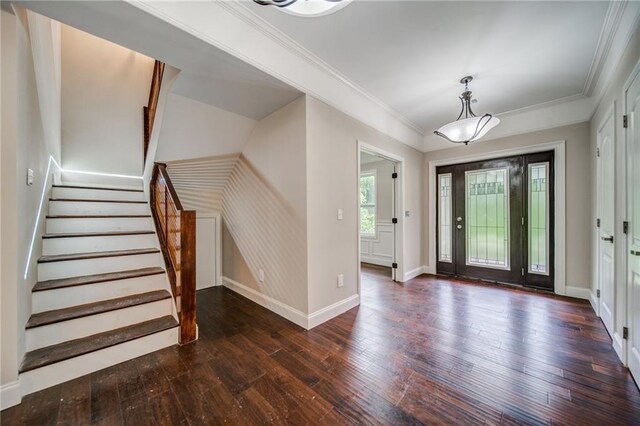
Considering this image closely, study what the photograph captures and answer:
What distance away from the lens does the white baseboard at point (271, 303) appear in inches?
101

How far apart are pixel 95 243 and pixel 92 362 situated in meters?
1.27

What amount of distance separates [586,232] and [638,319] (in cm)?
213

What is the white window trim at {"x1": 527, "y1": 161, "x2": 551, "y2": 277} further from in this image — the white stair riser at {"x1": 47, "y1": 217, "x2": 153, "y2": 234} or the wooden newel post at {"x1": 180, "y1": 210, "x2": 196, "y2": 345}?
the white stair riser at {"x1": 47, "y1": 217, "x2": 153, "y2": 234}

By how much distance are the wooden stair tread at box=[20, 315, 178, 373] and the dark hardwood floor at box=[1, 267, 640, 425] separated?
177 mm

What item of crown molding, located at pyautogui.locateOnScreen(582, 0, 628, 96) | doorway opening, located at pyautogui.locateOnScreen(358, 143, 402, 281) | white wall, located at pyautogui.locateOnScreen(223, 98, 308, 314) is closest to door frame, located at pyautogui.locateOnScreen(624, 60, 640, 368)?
crown molding, located at pyautogui.locateOnScreen(582, 0, 628, 96)

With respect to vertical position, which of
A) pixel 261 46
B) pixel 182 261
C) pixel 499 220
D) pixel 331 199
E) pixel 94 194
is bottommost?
pixel 182 261

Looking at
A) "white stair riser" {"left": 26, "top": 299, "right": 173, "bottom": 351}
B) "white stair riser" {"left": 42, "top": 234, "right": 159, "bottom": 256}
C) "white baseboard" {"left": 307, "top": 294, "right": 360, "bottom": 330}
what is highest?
"white stair riser" {"left": 42, "top": 234, "right": 159, "bottom": 256}

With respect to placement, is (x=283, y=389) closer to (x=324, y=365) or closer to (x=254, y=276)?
(x=324, y=365)

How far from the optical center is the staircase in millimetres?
1741

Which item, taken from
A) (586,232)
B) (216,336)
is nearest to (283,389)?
(216,336)

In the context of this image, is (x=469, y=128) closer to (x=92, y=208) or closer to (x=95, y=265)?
(x=95, y=265)

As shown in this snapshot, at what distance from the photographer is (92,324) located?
1.97 m

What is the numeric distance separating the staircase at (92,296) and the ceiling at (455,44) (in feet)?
8.55

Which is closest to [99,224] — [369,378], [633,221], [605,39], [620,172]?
[369,378]
